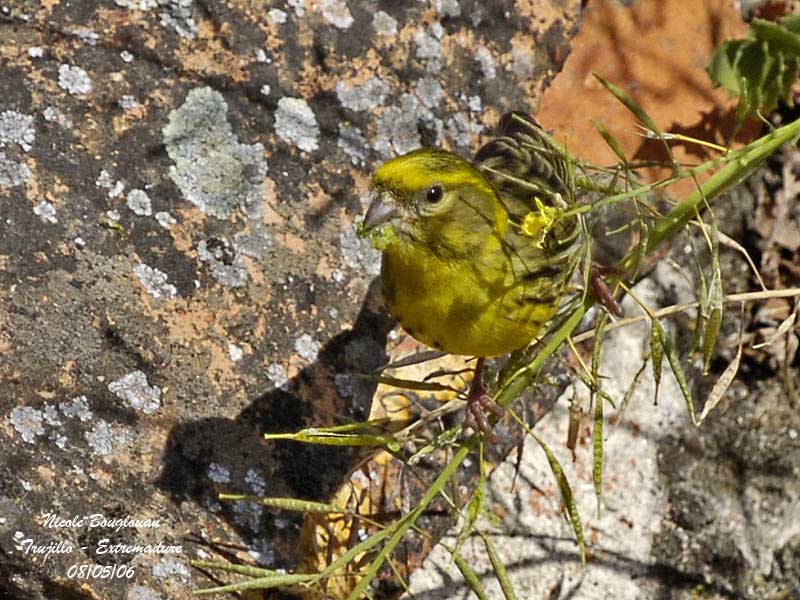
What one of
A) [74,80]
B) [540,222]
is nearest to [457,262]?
[540,222]

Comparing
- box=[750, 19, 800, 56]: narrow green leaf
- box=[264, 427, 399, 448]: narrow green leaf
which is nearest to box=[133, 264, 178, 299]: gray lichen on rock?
box=[264, 427, 399, 448]: narrow green leaf

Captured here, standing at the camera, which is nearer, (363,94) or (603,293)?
(603,293)

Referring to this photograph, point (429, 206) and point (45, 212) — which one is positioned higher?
point (429, 206)

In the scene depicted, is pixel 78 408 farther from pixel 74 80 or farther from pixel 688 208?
pixel 688 208

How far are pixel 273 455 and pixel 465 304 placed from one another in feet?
2.54

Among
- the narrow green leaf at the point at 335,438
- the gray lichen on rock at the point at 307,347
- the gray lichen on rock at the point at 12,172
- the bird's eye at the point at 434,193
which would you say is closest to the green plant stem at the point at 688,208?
the narrow green leaf at the point at 335,438

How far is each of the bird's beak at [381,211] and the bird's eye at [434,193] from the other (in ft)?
0.30

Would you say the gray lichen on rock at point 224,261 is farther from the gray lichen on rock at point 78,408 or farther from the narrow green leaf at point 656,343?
the narrow green leaf at point 656,343

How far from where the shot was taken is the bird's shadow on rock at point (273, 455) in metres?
2.94

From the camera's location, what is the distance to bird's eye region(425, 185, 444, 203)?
270cm

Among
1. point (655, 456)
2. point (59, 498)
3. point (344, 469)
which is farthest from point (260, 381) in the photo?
point (655, 456)

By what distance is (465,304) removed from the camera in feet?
8.97

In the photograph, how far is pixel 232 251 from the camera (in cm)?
312

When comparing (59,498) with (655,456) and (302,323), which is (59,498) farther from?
(655,456)
